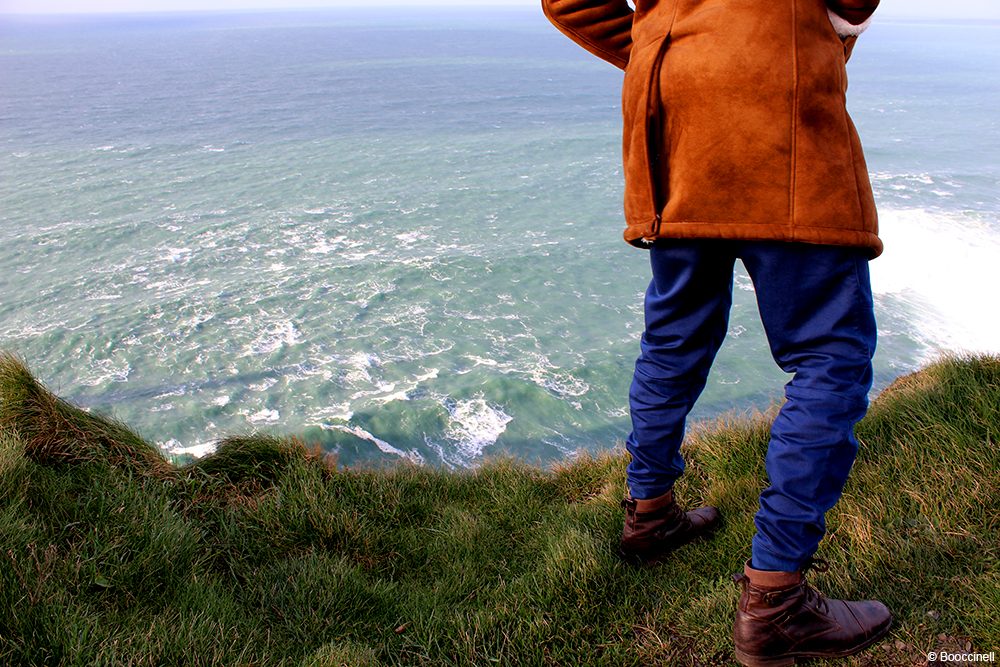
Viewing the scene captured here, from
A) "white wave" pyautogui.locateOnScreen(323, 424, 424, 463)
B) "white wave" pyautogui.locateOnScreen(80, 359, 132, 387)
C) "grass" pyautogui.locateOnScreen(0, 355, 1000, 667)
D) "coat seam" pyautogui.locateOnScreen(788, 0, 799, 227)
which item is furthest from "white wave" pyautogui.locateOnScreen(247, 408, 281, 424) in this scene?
"coat seam" pyautogui.locateOnScreen(788, 0, 799, 227)

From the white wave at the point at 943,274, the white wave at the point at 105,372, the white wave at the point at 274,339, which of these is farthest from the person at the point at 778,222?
the white wave at the point at 943,274

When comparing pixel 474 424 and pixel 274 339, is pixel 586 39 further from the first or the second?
pixel 274 339

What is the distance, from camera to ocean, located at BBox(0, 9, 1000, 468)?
38.3 feet

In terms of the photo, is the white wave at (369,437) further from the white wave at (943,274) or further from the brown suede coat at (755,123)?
the white wave at (943,274)

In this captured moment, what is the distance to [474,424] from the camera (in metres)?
11.1

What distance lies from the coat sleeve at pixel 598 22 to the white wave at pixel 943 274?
13362 mm

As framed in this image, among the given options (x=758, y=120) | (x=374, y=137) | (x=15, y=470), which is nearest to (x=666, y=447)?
(x=758, y=120)

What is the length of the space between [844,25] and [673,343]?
1.11m

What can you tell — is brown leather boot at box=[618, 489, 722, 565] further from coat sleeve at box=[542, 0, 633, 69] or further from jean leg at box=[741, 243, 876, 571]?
coat sleeve at box=[542, 0, 633, 69]

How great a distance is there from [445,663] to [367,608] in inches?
17.9

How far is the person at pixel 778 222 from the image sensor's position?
2119 millimetres

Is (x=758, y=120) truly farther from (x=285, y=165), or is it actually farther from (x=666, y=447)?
(x=285, y=165)

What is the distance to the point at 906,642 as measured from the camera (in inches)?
92.7

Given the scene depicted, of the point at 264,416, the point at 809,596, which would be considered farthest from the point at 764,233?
the point at 264,416
